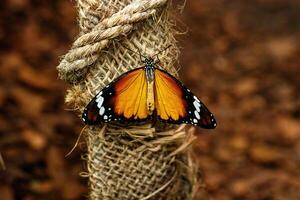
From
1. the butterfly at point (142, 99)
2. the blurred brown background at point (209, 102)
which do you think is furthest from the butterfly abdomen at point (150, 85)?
the blurred brown background at point (209, 102)

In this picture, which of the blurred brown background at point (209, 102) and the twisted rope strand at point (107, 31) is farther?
the blurred brown background at point (209, 102)

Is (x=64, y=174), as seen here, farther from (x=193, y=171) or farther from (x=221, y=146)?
(x=193, y=171)

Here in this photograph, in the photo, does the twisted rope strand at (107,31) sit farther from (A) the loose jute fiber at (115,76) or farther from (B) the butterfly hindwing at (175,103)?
(B) the butterfly hindwing at (175,103)

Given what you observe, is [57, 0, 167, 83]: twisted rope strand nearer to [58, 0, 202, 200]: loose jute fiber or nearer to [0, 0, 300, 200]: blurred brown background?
[58, 0, 202, 200]: loose jute fiber

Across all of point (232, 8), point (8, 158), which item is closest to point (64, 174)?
point (8, 158)

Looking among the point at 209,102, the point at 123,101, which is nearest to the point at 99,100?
the point at 123,101

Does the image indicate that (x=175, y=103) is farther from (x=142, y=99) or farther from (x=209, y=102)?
(x=209, y=102)
